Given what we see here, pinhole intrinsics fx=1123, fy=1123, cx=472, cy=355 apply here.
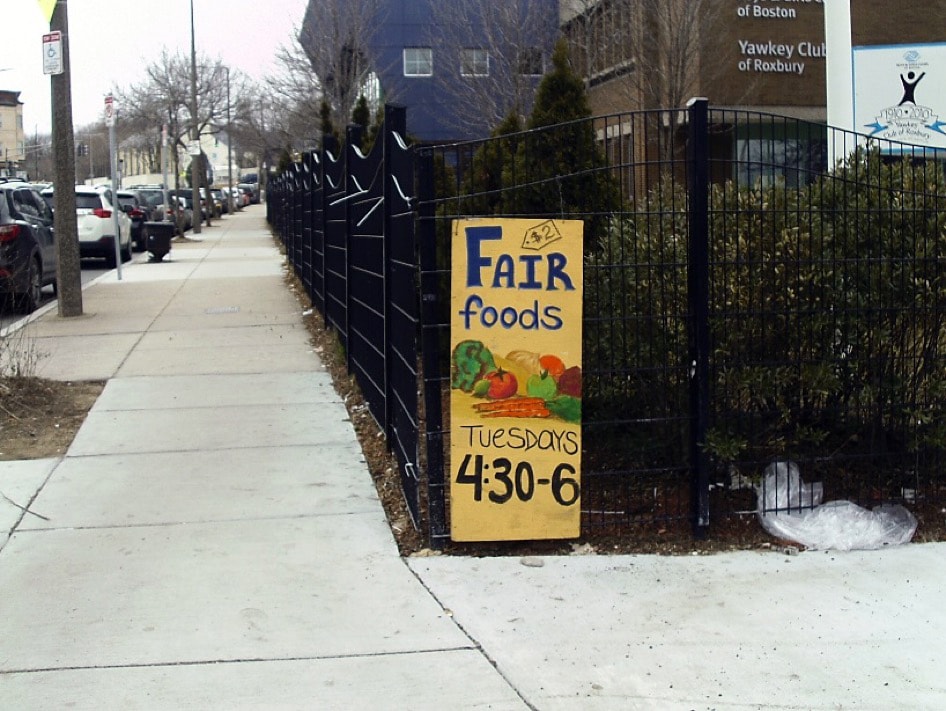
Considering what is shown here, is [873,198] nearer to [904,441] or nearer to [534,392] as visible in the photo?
[904,441]

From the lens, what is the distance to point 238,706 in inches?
159

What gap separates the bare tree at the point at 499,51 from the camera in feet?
70.2

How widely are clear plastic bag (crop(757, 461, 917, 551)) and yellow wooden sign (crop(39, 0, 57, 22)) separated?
36.4ft

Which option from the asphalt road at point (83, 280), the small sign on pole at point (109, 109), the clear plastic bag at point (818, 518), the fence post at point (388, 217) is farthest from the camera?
the small sign on pole at point (109, 109)

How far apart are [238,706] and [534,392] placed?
81.8 inches

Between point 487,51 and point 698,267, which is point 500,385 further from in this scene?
point 487,51

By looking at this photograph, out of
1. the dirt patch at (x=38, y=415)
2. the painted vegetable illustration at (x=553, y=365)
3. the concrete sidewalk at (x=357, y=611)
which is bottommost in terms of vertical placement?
the concrete sidewalk at (x=357, y=611)

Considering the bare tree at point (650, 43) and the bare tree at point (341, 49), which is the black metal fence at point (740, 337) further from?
the bare tree at point (341, 49)

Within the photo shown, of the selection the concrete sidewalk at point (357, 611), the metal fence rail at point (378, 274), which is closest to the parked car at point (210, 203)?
the metal fence rail at point (378, 274)

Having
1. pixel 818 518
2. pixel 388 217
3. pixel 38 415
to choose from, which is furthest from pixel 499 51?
pixel 818 518

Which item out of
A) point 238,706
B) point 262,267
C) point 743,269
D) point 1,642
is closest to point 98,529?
point 1,642

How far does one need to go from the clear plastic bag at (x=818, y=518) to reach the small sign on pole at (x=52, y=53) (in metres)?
10.9

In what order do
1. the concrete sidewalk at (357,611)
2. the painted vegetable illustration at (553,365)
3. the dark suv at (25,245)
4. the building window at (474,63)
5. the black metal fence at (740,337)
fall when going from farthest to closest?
the building window at (474,63), the dark suv at (25,245), the black metal fence at (740,337), the painted vegetable illustration at (553,365), the concrete sidewalk at (357,611)

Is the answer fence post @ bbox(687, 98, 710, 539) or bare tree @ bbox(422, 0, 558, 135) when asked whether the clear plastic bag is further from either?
bare tree @ bbox(422, 0, 558, 135)
